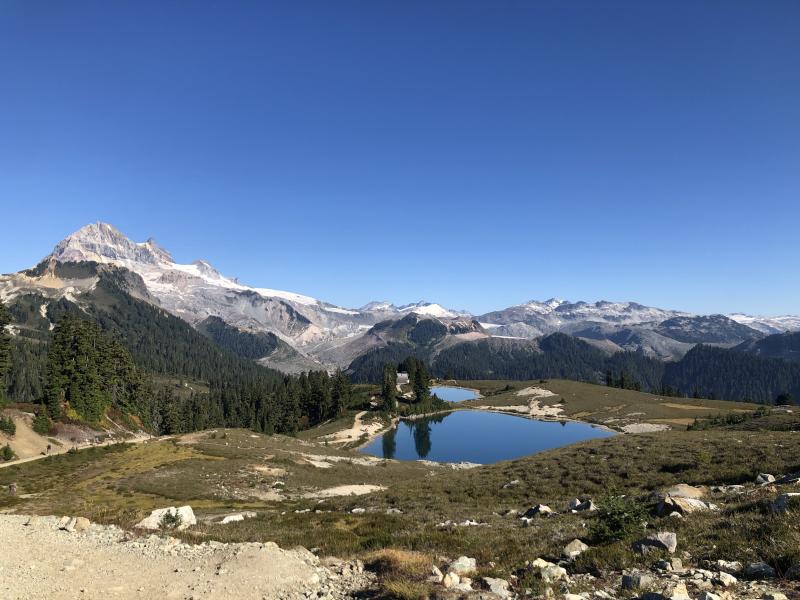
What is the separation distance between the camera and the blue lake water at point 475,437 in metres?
121

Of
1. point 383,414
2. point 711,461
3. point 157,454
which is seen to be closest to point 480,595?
point 711,461

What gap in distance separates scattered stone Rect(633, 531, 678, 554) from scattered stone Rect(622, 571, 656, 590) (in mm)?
2420

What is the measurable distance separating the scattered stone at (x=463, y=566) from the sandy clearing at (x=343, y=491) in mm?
36139

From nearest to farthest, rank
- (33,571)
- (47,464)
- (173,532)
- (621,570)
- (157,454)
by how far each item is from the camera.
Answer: (621,570) → (33,571) → (173,532) → (47,464) → (157,454)

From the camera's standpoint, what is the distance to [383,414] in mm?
164625

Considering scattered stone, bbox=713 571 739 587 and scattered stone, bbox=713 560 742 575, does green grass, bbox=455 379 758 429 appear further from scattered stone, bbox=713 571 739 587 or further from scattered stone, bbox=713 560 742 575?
scattered stone, bbox=713 571 739 587

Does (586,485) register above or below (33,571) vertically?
below

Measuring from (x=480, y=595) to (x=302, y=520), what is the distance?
19.8 meters

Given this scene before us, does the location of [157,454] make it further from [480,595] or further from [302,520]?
[480,595]

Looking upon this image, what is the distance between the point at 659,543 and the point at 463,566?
5.98m

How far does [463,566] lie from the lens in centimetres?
1438

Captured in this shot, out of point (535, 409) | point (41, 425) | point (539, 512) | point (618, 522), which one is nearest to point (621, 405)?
point (535, 409)

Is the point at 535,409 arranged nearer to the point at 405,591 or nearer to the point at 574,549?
the point at 574,549

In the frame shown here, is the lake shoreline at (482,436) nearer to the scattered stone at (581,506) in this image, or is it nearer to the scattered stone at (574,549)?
the scattered stone at (581,506)
